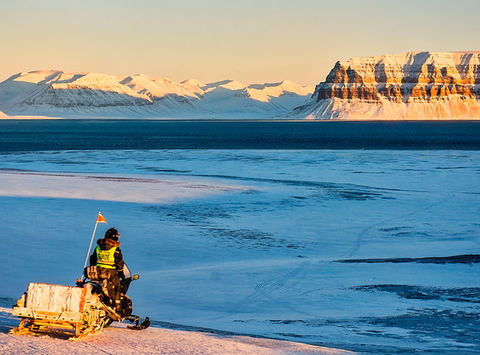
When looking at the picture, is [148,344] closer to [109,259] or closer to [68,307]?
[68,307]

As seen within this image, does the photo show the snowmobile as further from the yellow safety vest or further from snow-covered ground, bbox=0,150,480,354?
snow-covered ground, bbox=0,150,480,354

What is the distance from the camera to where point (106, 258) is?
1163 cm

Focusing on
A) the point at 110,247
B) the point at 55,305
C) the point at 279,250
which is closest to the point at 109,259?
the point at 110,247

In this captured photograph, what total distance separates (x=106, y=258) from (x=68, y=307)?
973 millimetres

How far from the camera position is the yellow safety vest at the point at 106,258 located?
1162 cm

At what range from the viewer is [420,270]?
1962 centimetres

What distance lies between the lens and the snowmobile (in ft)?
36.6

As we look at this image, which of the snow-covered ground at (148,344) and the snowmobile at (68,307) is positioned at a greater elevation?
the snowmobile at (68,307)

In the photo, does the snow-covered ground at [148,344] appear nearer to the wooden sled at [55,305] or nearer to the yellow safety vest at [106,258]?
the wooden sled at [55,305]

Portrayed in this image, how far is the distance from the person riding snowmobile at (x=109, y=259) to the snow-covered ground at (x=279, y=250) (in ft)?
2.99

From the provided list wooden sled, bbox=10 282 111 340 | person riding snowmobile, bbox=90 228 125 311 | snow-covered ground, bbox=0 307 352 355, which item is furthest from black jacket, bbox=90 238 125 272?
snow-covered ground, bbox=0 307 352 355

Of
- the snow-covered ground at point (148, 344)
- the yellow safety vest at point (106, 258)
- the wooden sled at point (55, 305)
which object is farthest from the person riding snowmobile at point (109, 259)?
the snow-covered ground at point (148, 344)

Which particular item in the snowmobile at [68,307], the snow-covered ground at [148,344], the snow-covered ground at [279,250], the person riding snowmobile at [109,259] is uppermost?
the person riding snowmobile at [109,259]

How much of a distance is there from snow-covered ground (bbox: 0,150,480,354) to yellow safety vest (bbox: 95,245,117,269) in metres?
1.18
